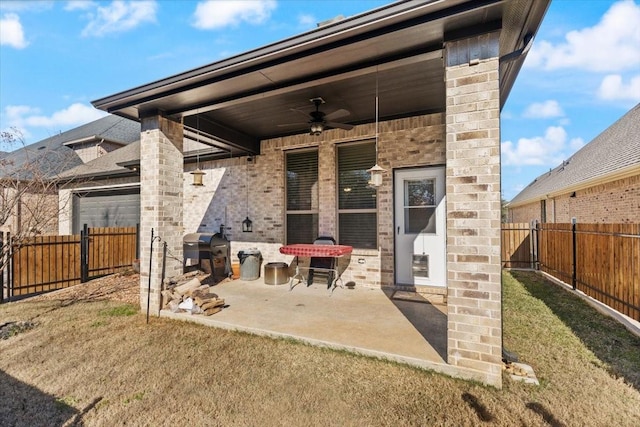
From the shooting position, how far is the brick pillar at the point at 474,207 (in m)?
2.57

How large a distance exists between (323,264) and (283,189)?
205cm

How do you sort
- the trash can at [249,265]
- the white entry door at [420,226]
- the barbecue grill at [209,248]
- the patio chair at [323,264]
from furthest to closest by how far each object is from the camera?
the barbecue grill at [209,248]
the trash can at [249,265]
the patio chair at [323,264]
the white entry door at [420,226]

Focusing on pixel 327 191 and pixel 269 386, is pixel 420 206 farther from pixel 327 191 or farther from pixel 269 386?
pixel 269 386

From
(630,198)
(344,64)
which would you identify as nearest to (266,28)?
(344,64)

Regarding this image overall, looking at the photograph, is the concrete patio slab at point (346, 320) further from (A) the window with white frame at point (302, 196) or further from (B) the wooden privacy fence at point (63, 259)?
(B) the wooden privacy fence at point (63, 259)

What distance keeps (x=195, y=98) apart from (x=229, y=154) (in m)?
3.29

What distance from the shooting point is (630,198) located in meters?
7.76

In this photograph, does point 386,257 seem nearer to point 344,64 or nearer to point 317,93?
point 317,93

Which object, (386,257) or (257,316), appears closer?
(257,316)

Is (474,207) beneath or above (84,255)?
above

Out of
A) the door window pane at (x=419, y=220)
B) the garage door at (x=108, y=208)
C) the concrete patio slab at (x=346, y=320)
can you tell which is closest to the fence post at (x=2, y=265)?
the concrete patio slab at (x=346, y=320)

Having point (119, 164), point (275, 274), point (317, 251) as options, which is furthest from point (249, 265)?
point (119, 164)

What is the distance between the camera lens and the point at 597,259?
193 inches

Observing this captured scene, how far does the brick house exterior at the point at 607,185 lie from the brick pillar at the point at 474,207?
25.1ft
